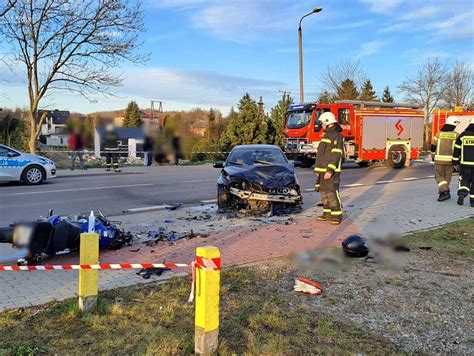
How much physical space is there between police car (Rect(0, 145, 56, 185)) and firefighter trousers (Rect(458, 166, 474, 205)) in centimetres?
1206

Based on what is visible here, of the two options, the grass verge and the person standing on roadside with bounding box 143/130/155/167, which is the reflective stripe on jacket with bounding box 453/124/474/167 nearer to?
the grass verge

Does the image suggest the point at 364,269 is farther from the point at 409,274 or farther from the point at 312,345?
the point at 312,345

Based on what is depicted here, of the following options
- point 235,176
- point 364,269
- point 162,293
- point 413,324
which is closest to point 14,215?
point 235,176

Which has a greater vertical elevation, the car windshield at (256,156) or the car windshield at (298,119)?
the car windshield at (298,119)

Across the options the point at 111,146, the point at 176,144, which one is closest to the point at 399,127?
the point at 176,144

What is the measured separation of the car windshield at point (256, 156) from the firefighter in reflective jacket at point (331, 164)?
6.49 feet

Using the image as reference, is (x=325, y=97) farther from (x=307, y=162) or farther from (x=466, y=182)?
(x=466, y=182)

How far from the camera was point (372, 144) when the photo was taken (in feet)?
67.7

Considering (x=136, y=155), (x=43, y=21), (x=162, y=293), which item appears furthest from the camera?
(x=136, y=155)

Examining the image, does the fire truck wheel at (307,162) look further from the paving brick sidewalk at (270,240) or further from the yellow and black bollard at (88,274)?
the yellow and black bollard at (88,274)

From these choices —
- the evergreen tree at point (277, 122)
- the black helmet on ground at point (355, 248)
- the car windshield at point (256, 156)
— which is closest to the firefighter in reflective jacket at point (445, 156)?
the car windshield at point (256, 156)

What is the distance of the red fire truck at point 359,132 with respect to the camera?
65.6 ft

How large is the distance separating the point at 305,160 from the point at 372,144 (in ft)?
10.4

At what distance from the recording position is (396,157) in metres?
21.5
